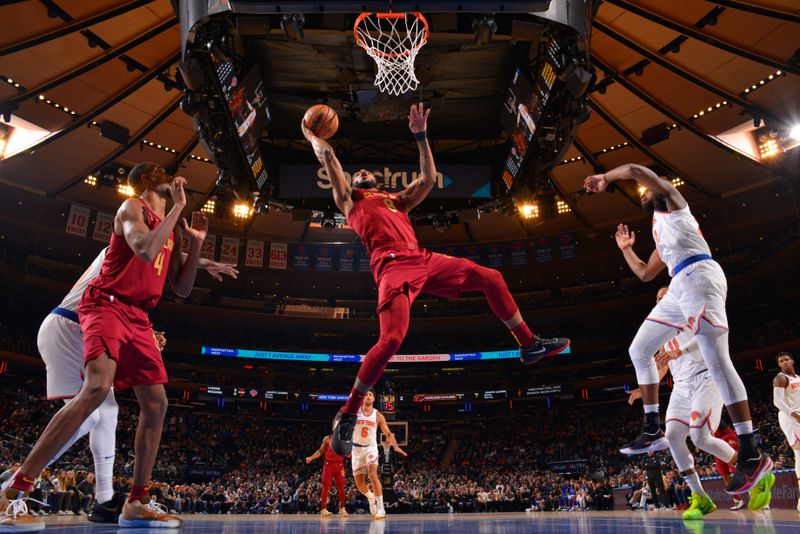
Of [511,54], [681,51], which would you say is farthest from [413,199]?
[681,51]

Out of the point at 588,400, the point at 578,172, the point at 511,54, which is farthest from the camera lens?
the point at 588,400

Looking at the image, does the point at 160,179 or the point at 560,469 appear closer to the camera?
the point at 160,179

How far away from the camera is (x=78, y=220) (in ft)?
87.2

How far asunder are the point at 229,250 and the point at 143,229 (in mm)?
26562

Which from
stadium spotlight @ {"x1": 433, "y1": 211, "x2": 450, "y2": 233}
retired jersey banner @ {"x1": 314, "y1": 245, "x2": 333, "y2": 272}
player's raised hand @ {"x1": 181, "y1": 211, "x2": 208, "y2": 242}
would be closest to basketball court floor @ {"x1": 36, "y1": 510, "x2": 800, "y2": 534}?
player's raised hand @ {"x1": 181, "y1": 211, "x2": 208, "y2": 242}

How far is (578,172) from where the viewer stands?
70.6 feet

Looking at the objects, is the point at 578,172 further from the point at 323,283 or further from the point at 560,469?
the point at 323,283

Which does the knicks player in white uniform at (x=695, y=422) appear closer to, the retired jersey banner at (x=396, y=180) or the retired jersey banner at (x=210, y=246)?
the retired jersey banner at (x=396, y=180)

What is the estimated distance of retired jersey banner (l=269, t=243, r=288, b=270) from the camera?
1208 inches

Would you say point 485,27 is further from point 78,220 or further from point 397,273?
point 78,220

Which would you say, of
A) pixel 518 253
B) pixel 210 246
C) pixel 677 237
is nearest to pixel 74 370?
pixel 677 237

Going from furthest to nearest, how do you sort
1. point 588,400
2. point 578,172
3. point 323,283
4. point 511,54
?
point 323,283
point 588,400
point 578,172
point 511,54

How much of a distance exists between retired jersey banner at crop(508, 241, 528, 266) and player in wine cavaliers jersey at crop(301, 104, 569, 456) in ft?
85.9

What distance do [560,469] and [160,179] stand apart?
2994cm
